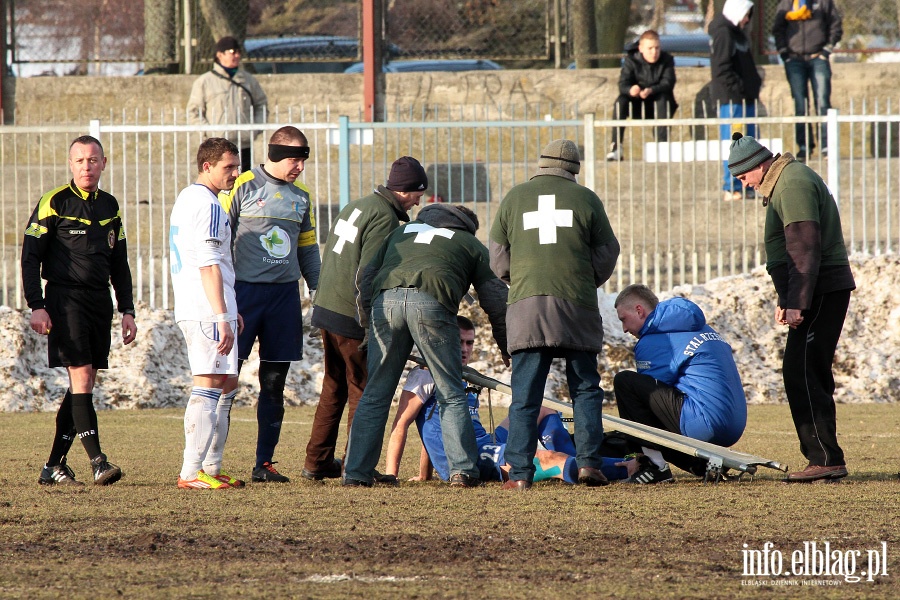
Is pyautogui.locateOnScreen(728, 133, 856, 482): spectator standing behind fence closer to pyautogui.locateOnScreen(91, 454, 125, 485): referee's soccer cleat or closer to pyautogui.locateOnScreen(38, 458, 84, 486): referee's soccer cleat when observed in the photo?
pyautogui.locateOnScreen(91, 454, 125, 485): referee's soccer cleat

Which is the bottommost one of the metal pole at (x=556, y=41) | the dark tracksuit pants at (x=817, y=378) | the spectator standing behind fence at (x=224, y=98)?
the dark tracksuit pants at (x=817, y=378)

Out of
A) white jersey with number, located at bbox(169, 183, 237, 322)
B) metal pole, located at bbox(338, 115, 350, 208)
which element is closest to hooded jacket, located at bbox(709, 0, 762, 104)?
metal pole, located at bbox(338, 115, 350, 208)

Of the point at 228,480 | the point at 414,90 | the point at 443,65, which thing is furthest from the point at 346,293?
the point at 443,65

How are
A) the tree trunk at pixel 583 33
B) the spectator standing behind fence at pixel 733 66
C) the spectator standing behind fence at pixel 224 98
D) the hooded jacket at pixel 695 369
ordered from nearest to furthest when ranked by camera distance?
the hooded jacket at pixel 695 369, the spectator standing behind fence at pixel 224 98, the spectator standing behind fence at pixel 733 66, the tree trunk at pixel 583 33

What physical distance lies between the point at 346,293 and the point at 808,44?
35.2 feet

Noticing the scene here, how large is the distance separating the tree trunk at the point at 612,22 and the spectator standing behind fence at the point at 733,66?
6.01 meters

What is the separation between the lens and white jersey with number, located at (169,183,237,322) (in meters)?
6.54

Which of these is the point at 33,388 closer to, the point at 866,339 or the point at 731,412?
Answer: the point at 731,412

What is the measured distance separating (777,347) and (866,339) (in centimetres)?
94

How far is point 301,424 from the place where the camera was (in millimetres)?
10680

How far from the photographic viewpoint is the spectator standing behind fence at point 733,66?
599 inches

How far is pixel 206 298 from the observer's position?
655 cm

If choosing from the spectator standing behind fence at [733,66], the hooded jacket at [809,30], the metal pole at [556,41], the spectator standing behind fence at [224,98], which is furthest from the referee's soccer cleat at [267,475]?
the metal pole at [556,41]

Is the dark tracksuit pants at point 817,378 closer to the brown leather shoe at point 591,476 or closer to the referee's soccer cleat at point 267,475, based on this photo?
the brown leather shoe at point 591,476
